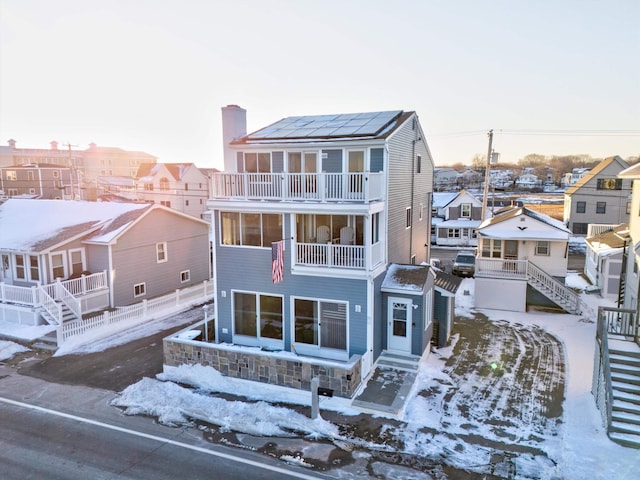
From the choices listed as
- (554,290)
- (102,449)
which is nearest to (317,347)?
(102,449)

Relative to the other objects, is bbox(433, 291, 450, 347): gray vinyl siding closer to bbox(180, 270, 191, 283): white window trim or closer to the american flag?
the american flag

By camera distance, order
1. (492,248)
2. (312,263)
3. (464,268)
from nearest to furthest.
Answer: (312,263), (492,248), (464,268)

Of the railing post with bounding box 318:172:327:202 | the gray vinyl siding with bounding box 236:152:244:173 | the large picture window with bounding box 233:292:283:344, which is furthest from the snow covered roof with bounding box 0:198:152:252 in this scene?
the railing post with bounding box 318:172:327:202

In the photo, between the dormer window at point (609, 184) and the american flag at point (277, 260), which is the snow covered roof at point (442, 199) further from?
the american flag at point (277, 260)

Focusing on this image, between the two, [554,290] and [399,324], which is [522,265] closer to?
[554,290]

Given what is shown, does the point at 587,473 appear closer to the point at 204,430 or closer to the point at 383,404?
the point at 383,404

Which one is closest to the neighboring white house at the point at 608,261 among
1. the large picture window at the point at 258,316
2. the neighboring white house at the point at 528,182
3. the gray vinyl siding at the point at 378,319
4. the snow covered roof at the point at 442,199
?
the gray vinyl siding at the point at 378,319
